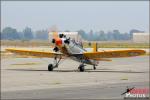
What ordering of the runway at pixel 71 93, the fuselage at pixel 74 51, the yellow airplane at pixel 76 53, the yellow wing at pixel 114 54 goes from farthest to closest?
the fuselage at pixel 74 51
the yellow airplane at pixel 76 53
the yellow wing at pixel 114 54
the runway at pixel 71 93

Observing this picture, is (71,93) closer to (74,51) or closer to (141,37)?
(74,51)

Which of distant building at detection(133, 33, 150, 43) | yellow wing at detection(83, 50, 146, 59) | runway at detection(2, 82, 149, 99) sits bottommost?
runway at detection(2, 82, 149, 99)

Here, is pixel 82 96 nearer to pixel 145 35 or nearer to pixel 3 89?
pixel 3 89

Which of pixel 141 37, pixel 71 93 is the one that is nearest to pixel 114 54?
pixel 71 93

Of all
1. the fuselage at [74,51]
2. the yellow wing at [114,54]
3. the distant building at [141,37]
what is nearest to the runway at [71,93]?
the yellow wing at [114,54]

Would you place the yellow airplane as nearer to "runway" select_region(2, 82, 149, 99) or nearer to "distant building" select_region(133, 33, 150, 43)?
"runway" select_region(2, 82, 149, 99)

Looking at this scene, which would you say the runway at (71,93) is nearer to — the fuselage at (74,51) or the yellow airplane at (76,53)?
the yellow airplane at (76,53)

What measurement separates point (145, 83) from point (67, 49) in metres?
10.6

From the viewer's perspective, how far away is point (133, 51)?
30.2 meters

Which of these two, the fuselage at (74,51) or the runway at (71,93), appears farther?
the fuselage at (74,51)

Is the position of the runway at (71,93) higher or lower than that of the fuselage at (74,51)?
lower

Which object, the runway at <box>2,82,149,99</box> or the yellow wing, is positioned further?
the yellow wing

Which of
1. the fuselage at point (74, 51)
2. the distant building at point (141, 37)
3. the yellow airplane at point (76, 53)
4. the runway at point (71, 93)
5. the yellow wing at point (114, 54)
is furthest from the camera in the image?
the distant building at point (141, 37)

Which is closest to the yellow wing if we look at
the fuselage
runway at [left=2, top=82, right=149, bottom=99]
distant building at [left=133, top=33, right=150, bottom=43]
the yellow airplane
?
the yellow airplane
